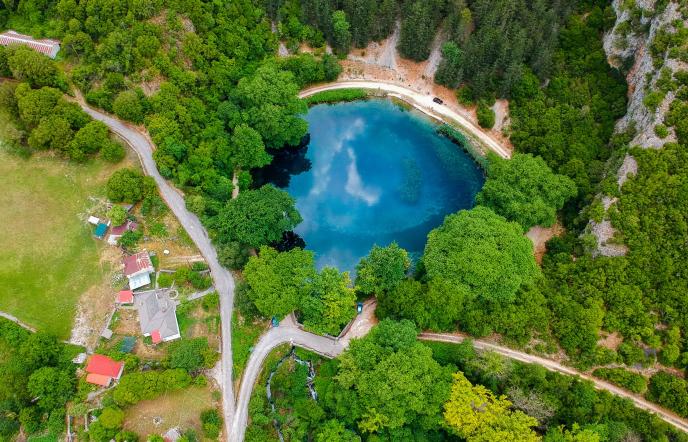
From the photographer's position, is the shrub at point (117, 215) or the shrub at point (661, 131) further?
the shrub at point (117, 215)

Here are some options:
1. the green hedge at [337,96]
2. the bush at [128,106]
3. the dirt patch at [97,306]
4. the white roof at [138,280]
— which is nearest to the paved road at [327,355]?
the white roof at [138,280]

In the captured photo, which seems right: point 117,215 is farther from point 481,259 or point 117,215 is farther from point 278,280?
point 481,259

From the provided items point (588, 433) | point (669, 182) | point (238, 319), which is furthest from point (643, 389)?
point (238, 319)

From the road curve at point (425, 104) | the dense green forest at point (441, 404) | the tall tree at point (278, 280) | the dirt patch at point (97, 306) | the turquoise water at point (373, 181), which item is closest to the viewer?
the dense green forest at point (441, 404)

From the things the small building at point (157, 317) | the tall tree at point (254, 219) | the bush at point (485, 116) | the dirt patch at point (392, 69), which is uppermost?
the dirt patch at point (392, 69)

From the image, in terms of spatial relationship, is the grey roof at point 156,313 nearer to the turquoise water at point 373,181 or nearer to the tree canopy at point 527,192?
the turquoise water at point 373,181

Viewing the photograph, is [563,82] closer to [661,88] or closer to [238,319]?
[661,88]

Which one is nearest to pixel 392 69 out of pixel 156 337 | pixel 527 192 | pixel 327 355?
pixel 527 192

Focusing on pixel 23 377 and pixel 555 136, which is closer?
pixel 23 377
